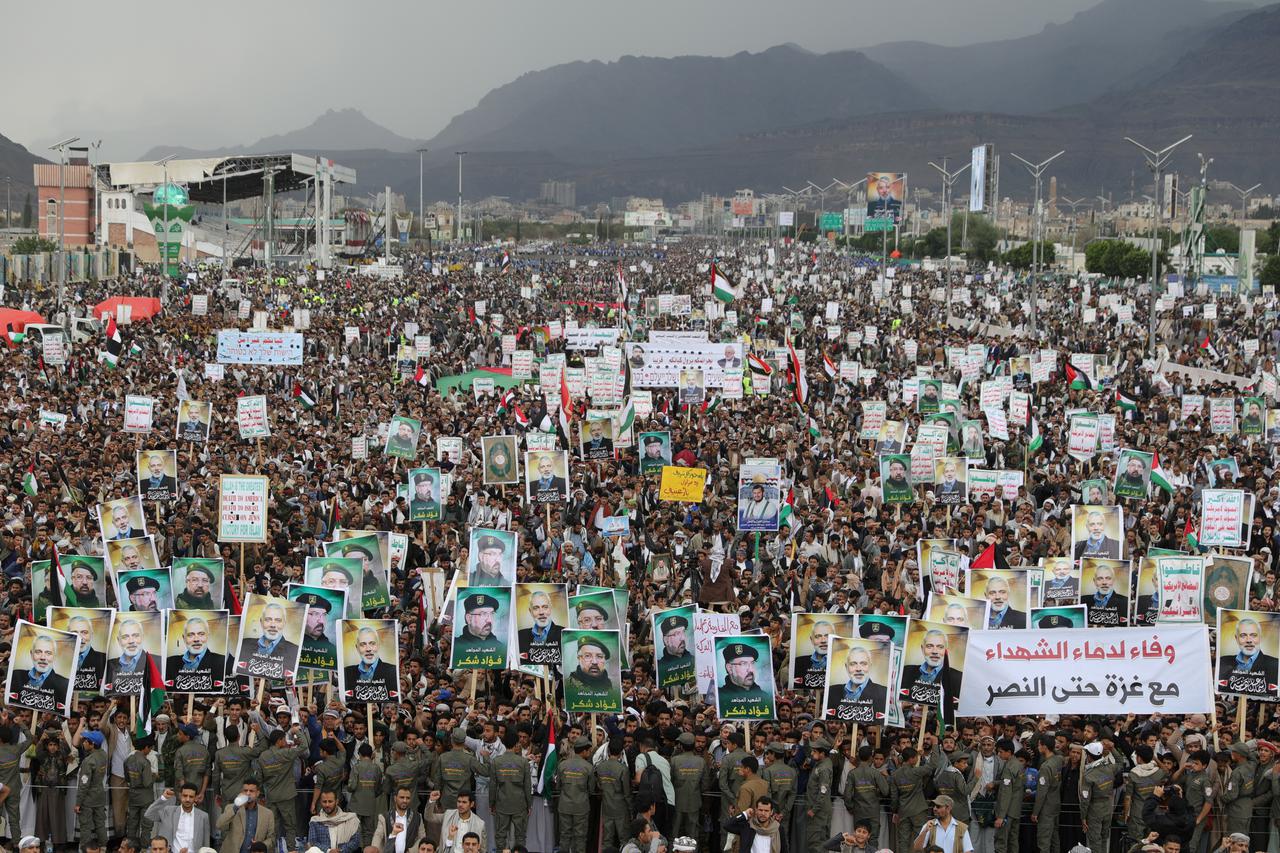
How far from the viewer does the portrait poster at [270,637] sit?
12133mm

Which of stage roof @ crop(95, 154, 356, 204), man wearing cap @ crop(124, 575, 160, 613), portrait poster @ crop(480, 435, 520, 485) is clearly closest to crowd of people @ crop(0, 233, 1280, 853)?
portrait poster @ crop(480, 435, 520, 485)

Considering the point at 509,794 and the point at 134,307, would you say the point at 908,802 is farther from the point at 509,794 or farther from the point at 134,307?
the point at 134,307

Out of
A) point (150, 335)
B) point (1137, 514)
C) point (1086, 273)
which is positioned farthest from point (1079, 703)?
point (1086, 273)

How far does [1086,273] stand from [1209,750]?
90.9 m

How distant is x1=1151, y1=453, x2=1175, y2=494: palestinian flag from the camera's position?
20.8 m

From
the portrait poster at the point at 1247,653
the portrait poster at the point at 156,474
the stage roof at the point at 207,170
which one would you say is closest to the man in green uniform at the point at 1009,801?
the portrait poster at the point at 1247,653

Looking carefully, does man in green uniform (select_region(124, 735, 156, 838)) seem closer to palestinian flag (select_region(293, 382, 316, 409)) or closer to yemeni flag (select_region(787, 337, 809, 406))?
yemeni flag (select_region(787, 337, 809, 406))

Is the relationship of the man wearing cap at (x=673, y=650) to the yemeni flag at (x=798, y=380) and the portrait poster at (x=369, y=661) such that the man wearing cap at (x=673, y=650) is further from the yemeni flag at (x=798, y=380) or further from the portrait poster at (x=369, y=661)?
the yemeni flag at (x=798, y=380)

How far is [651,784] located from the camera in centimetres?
1082

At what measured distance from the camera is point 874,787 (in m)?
10.7

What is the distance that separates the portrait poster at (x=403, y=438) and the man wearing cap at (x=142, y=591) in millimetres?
8886

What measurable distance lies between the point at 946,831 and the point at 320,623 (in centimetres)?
492

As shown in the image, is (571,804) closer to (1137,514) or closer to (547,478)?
(547,478)

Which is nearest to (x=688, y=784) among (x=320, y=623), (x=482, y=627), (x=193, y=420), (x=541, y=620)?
(x=541, y=620)
